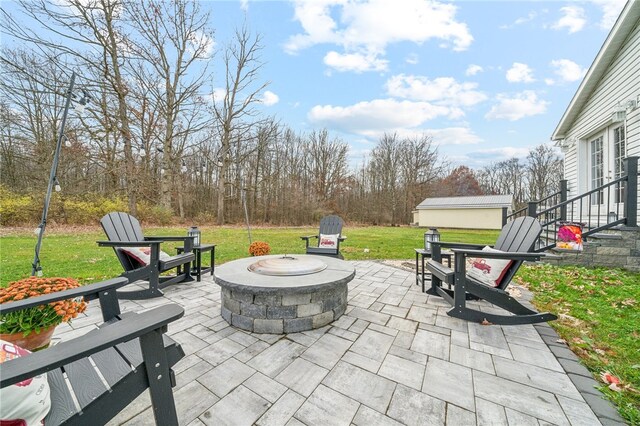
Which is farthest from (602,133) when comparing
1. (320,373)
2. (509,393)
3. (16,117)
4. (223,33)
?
(16,117)

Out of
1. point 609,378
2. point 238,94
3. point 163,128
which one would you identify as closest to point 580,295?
point 609,378

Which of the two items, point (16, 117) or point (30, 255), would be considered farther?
point (16, 117)

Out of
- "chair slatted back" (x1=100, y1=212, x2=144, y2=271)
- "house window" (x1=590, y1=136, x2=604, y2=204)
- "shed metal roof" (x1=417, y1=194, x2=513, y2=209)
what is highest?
"house window" (x1=590, y1=136, x2=604, y2=204)

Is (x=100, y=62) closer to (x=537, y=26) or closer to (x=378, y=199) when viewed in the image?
(x=537, y=26)

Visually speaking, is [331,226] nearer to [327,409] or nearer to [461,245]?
[461,245]

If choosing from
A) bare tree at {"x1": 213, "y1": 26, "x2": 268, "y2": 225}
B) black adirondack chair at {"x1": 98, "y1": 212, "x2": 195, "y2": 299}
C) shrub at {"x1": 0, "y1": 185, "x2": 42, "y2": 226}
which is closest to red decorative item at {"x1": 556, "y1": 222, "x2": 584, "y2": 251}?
black adirondack chair at {"x1": 98, "y1": 212, "x2": 195, "y2": 299}

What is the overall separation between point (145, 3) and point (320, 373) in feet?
49.3

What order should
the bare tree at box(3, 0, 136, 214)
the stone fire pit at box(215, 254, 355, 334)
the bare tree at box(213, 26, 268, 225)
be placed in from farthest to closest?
the bare tree at box(213, 26, 268, 225), the bare tree at box(3, 0, 136, 214), the stone fire pit at box(215, 254, 355, 334)

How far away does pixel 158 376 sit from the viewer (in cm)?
100

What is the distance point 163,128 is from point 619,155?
48.7ft

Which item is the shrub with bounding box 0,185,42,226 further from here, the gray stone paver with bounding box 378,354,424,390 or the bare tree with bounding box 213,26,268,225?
the gray stone paver with bounding box 378,354,424,390

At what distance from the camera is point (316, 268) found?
8.44 ft

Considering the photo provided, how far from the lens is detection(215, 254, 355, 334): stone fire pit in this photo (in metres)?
2.15

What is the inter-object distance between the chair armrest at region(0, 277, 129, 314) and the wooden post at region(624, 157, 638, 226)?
Result: 6.70 meters
